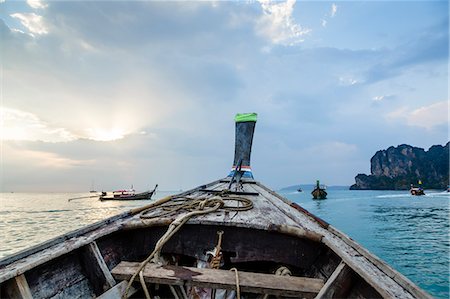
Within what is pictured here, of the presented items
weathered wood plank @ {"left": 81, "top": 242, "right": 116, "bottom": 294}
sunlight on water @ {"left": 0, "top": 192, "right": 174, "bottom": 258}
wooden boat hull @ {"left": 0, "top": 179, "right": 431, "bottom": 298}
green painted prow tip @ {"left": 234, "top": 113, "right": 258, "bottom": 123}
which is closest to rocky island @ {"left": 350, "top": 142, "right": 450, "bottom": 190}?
sunlight on water @ {"left": 0, "top": 192, "right": 174, "bottom": 258}

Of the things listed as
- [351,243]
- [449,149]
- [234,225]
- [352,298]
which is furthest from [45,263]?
[449,149]

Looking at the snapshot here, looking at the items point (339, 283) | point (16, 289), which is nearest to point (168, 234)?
point (16, 289)

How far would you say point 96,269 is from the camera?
6.93 ft

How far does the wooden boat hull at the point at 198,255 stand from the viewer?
1664 millimetres

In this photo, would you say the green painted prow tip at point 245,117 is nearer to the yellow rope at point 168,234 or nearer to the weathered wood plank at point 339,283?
the yellow rope at point 168,234

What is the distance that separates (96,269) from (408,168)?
417 ft

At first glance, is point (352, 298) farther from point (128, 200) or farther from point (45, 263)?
point (128, 200)

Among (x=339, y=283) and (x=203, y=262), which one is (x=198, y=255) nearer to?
(x=203, y=262)

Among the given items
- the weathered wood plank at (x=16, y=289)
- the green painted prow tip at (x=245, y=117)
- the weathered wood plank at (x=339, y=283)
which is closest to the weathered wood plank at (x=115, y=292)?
the weathered wood plank at (x=16, y=289)

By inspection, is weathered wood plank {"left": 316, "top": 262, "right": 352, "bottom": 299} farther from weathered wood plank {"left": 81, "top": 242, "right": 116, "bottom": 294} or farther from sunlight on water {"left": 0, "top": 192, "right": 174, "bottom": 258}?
sunlight on water {"left": 0, "top": 192, "right": 174, "bottom": 258}

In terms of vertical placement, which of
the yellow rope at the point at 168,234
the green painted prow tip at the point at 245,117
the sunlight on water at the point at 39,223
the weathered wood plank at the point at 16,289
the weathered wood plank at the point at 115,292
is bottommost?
the sunlight on water at the point at 39,223

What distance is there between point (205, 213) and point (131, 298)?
98 cm

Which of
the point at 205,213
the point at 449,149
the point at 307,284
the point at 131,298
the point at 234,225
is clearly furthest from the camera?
the point at 449,149

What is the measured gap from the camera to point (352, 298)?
1.82 metres
